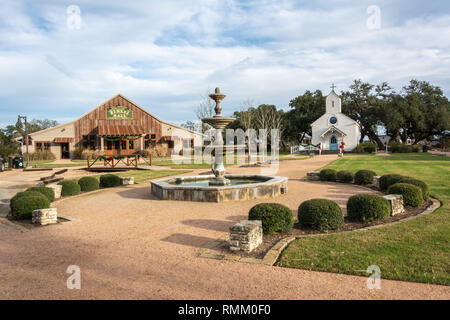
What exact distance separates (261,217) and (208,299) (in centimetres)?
293

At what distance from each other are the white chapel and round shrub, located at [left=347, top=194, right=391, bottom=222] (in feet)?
124

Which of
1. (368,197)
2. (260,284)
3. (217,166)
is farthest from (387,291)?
(217,166)

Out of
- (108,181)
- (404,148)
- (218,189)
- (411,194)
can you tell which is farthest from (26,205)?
(404,148)

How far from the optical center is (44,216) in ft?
27.0

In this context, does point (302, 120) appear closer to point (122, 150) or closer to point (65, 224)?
point (122, 150)

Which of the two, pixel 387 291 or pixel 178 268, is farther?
pixel 178 268

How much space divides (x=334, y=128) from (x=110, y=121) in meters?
29.5

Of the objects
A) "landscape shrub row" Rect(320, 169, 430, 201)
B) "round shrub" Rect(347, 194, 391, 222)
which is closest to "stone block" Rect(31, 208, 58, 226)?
"round shrub" Rect(347, 194, 391, 222)

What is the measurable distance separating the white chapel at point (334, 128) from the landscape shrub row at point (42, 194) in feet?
116

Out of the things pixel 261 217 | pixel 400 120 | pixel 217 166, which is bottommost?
pixel 261 217

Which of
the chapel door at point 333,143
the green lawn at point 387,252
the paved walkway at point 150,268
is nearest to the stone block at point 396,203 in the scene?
the green lawn at point 387,252

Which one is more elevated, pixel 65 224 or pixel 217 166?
pixel 217 166
